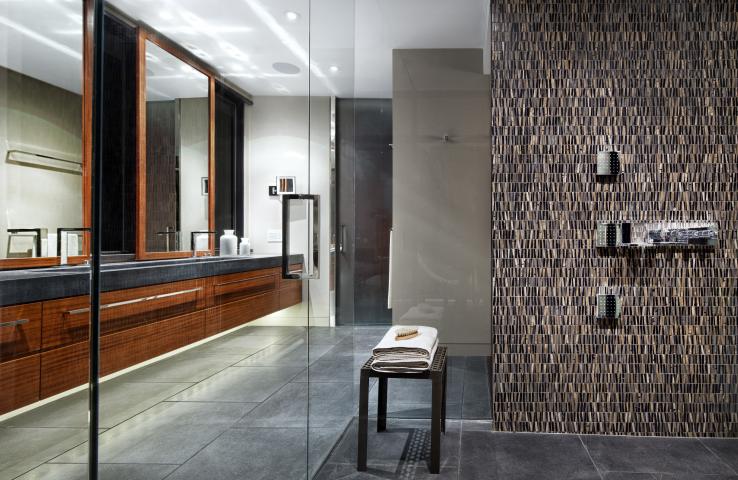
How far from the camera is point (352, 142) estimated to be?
9.66ft

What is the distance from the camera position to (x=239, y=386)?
4.94ft

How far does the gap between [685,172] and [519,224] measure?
93 centimetres

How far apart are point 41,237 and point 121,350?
0.30 m

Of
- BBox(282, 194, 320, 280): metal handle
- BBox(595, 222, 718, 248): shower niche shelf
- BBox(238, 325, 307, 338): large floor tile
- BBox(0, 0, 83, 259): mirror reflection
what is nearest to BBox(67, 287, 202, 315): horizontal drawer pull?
BBox(0, 0, 83, 259): mirror reflection

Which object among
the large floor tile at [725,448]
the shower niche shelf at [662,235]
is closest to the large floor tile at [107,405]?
the shower niche shelf at [662,235]

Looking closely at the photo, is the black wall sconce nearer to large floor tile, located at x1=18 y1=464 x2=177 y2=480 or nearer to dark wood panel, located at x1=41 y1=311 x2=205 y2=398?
dark wood panel, located at x1=41 y1=311 x2=205 y2=398

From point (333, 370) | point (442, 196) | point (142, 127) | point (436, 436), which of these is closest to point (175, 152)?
point (142, 127)

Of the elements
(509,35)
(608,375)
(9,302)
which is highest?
(509,35)

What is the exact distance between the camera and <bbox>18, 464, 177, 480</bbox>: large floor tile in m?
0.88

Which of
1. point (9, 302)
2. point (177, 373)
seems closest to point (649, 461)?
point (177, 373)

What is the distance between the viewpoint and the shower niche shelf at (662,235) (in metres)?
2.86

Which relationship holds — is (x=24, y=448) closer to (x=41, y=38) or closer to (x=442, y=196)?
(x=41, y=38)

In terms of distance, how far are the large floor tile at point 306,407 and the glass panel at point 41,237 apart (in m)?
0.64

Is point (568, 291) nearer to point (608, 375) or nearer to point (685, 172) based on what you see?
point (608, 375)
